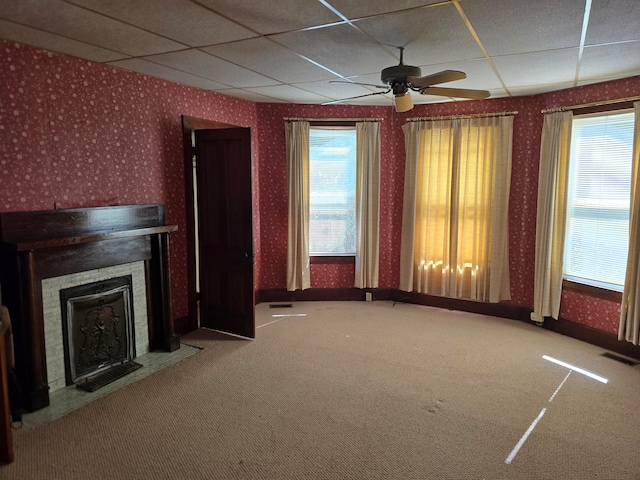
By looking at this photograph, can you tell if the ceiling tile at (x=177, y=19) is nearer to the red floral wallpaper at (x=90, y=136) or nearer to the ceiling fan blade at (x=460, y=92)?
the red floral wallpaper at (x=90, y=136)

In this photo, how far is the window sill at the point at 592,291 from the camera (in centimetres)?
401

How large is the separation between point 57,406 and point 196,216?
2105 millimetres

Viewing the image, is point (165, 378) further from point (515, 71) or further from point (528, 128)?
point (528, 128)

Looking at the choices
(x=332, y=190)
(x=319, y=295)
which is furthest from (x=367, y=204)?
(x=319, y=295)

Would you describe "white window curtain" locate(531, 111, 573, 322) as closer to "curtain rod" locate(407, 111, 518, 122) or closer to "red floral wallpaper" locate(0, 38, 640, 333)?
"red floral wallpaper" locate(0, 38, 640, 333)

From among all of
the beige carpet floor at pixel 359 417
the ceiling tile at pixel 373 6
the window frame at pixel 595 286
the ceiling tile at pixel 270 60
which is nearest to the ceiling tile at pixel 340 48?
the ceiling tile at pixel 270 60

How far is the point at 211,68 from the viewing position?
3504 millimetres

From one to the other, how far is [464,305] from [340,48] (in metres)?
3.51

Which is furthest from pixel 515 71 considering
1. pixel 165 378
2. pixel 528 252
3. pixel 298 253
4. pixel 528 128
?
pixel 165 378

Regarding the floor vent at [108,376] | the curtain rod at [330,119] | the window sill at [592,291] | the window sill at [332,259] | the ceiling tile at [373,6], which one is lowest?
the floor vent at [108,376]

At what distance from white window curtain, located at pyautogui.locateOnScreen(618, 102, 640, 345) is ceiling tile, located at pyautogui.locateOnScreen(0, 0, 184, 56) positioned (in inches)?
149

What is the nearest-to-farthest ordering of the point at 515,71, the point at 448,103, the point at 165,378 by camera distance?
the point at 165,378
the point at 515,71
the point at 448,103

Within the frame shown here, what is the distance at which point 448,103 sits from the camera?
5113mm

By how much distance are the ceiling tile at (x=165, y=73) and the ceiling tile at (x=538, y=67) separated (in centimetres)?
255
